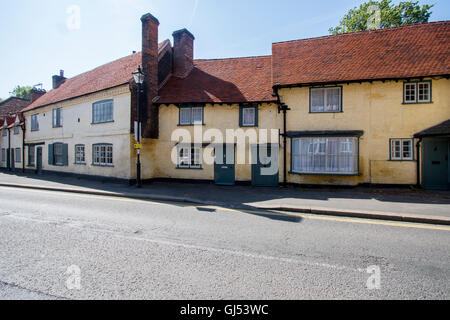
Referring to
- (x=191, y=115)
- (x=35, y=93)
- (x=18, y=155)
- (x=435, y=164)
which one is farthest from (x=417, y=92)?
(x=35, y=93)

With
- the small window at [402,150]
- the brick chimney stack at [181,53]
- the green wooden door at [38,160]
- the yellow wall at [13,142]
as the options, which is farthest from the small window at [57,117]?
the small window at [402,150]

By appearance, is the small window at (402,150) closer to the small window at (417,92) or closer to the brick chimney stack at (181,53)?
the small window at (417,92)

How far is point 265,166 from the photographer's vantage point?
45.5 ft

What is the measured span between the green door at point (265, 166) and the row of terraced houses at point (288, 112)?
6cm

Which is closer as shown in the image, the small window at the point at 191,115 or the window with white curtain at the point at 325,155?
the window with white curtain at the point at 325,155

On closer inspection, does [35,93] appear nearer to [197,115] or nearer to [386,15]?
[197,115]

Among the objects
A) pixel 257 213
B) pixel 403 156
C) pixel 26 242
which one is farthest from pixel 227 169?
pixel 26 242

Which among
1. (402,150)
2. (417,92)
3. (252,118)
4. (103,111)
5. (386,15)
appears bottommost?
(402,150)

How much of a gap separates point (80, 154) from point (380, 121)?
19.7 metres

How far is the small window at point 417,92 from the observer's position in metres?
12.0

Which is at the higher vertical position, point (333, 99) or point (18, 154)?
point (333, 99)
